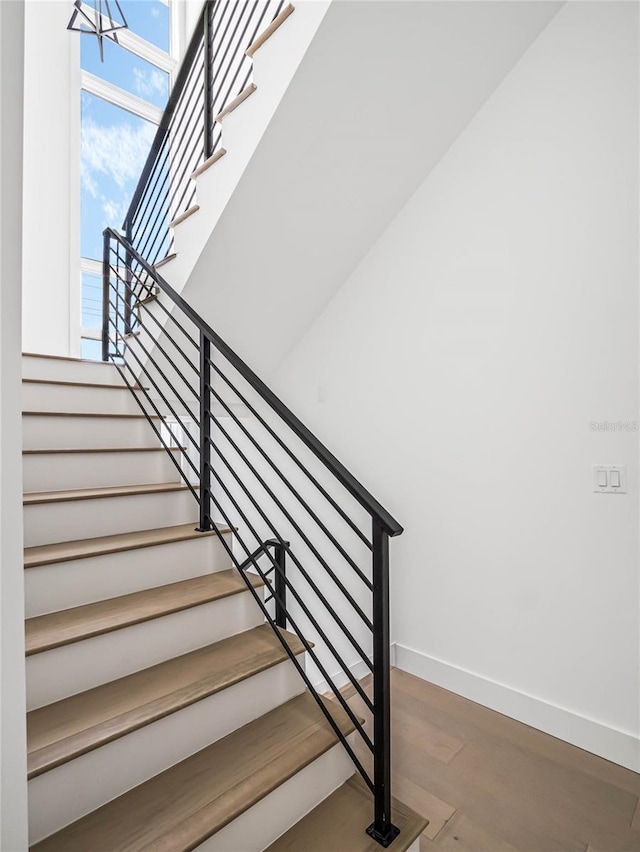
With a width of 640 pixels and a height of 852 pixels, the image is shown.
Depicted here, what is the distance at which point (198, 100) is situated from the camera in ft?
9.15

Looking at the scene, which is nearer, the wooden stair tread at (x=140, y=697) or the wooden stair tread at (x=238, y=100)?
the wooden stair tread at (x=140, y=697)

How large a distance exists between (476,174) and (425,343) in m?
0.78

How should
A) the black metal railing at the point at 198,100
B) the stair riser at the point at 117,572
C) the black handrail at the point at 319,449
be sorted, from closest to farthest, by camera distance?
the black handrail at the point at 319,449 < the stair riser at the point at 117,572 < the black metal railing at the point at 198,100

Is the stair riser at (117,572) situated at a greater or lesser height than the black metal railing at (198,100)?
lesser

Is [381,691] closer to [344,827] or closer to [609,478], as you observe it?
[344,827]

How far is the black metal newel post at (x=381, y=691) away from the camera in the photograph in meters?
1.28

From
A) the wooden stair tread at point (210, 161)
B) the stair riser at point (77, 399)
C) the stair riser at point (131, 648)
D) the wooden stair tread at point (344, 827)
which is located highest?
the wooden stair tread at point (210, 161)

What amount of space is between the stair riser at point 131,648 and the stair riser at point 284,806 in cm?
52

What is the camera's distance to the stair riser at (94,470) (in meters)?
1.98

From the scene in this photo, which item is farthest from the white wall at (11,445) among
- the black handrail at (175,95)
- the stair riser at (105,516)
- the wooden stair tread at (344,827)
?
the black handrail at (175,95)

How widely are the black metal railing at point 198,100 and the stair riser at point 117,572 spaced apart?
1749mm

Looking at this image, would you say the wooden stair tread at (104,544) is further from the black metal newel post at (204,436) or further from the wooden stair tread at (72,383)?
the wooden stair tread at (72,383)

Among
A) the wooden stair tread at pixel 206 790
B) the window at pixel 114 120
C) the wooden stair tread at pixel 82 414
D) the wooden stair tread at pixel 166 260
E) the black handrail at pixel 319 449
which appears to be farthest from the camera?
the window at pixel 114 120

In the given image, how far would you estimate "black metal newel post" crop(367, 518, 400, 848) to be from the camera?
4.20ft
